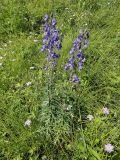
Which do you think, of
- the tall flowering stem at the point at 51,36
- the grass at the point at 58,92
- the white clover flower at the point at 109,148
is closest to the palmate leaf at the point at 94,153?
the grass at the point at 58,92

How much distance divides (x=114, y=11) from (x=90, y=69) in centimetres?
144

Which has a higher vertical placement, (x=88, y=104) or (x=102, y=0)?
(x=102, y=0)

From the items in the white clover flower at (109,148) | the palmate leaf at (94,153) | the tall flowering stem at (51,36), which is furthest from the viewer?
the tall flowering stem at (51,36)

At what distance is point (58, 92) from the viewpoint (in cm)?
302

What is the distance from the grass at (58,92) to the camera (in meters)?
2.86

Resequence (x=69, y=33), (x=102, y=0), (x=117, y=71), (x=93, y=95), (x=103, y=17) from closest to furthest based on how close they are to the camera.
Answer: (x=93, y=95) → (x=117, y=71) → (x=69, y=33) → (x=103, y=17) → (x=102, y=0)

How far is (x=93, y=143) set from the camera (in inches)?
111

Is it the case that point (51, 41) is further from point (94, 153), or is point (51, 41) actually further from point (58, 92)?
point (94, 153)

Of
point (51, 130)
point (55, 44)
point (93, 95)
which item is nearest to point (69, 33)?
point (93, 95)

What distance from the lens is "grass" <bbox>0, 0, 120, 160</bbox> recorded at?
9.37 feet

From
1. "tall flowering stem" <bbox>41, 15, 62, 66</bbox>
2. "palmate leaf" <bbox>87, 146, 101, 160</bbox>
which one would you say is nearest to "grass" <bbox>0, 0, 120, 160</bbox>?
"palmate leaf" <bbox>87, 146, 101, 160</bbox>

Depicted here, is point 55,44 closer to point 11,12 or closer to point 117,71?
point 117,71

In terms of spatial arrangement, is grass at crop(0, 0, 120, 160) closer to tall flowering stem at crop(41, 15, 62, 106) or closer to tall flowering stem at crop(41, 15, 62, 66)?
tall flowering stem at crop(41, 15, 62, 106)

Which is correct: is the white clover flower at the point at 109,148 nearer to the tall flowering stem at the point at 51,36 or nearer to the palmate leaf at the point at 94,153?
the palmate leaf at the point at 94,153
